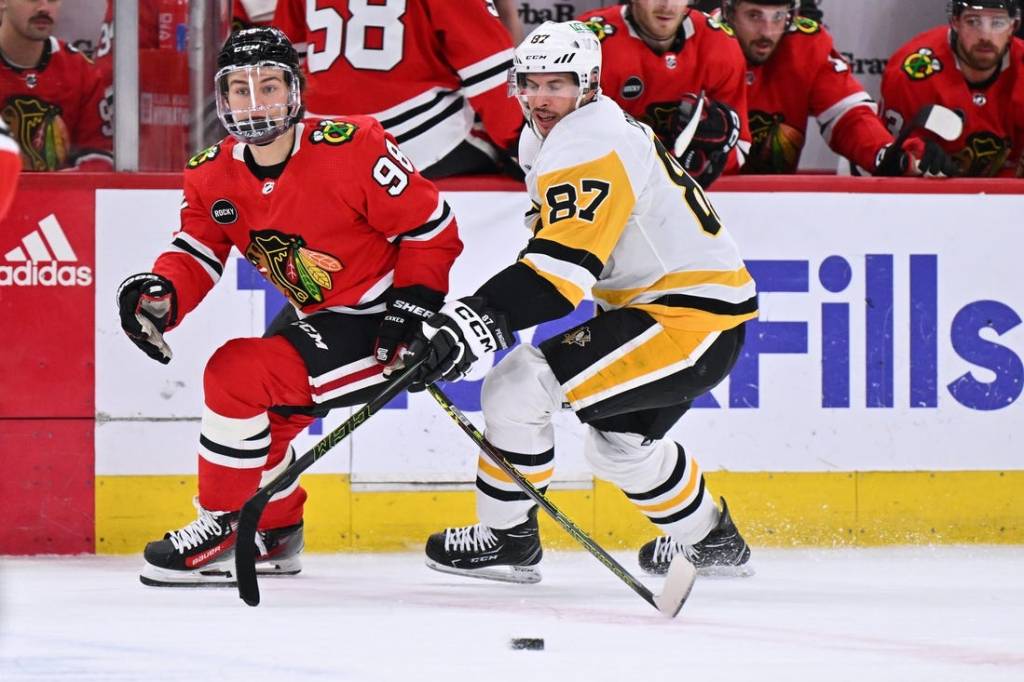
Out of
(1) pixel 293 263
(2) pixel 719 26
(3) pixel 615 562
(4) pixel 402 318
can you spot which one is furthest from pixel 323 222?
(2) pixel 719 26

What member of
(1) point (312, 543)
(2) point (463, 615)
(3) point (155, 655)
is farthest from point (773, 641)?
(1) point (312, 543)

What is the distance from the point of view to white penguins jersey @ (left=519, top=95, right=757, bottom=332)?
299cm

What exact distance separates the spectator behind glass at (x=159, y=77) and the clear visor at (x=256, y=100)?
0.66 m

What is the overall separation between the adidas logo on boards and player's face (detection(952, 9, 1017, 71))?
91.6 inches

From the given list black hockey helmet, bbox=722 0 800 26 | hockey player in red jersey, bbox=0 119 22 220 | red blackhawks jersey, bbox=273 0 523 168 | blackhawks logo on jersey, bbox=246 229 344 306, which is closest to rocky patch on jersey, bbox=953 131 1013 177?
black hockey helmet, bbox=722 0 800 26

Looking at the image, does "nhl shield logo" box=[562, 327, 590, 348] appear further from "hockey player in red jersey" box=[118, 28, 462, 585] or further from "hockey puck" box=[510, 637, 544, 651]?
"hockey puck" box=[510, 637, 544, 651]

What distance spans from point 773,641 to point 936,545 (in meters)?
1.20

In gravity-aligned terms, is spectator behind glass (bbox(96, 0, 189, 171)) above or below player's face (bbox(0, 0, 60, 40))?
below

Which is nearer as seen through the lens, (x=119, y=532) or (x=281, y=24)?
Answer: (x=119, y=532)

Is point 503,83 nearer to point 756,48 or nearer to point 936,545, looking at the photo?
point 756,48

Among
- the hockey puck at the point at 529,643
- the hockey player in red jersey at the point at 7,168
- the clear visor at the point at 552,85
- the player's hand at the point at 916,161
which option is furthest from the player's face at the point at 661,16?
the hockey player in red jersey at the point at 7,168

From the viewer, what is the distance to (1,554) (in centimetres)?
362

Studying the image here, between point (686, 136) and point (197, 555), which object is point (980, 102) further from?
point (197, 555)

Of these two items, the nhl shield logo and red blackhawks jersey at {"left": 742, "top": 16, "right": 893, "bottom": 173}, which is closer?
the nhl shield logo
